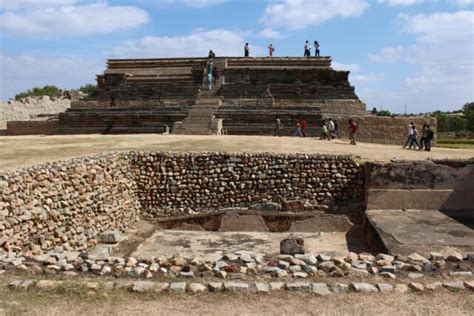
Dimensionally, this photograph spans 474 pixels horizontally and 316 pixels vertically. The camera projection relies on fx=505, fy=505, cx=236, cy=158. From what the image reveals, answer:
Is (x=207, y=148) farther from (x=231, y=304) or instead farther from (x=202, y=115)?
(x=231, y=304)

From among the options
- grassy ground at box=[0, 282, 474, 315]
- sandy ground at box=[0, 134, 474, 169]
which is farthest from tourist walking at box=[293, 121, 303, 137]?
grassy ground at box=[0, 282, 474, 315]

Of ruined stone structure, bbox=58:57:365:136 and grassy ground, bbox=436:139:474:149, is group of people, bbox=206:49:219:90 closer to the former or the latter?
ruined stone structure, bbox=58:57:365:136

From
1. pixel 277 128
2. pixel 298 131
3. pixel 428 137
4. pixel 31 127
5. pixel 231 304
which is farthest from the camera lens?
pixel 31 127

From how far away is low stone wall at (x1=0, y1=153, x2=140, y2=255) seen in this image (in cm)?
813

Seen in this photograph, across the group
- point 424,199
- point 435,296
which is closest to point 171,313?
point 435,296

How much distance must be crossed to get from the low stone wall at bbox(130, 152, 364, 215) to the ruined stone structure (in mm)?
7389

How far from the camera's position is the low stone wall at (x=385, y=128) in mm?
19484

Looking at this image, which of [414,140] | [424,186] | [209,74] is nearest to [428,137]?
[414,140]

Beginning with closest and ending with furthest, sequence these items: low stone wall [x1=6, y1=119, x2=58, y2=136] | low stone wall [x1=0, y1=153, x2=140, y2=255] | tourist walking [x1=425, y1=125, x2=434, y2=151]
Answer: low stone wall [x1=0, y1=153, x2=140, y2=255], tourist walking [x1=425, y1=125, x2=434, y2=151], low stone wall [x1=6, y1=119, x2=58, y2=136]

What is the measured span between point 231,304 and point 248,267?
837 mm

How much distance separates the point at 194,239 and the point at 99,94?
1749 centimetres

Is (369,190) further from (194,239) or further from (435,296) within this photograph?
(435,296)

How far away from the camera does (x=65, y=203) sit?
32.3 ft

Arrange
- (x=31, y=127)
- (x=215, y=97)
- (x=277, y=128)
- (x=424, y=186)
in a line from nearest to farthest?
1. (x=424, y=186)
2. (x=277, y=128)
3. (x=31, y=127)
4. (x=215, y=97)
